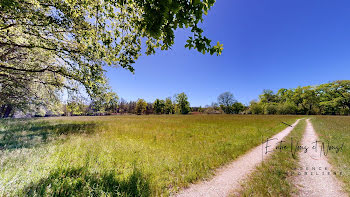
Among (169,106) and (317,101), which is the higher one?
(317,101)

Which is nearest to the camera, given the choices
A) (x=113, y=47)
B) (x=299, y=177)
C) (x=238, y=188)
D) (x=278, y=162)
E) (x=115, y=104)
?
(x=238, y=188)

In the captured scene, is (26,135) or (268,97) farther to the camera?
(268,97)

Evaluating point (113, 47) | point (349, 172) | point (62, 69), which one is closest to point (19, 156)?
point (113, 47)

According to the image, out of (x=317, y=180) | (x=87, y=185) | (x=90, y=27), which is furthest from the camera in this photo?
(x=90, y=27)

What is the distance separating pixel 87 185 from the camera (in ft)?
9.55

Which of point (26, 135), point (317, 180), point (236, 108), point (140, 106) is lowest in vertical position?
point (26, 135)

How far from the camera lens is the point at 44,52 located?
6723 mm

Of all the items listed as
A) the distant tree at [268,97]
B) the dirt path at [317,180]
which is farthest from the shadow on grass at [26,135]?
the distant tree at [268,97]

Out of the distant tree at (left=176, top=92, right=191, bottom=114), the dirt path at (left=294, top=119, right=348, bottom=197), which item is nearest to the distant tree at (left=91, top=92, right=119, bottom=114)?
the dirt path at (left=294, top=119, right=348, bottom=197)

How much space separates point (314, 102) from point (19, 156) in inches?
3798

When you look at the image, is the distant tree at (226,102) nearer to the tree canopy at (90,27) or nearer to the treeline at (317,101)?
the treeline at (317,101)

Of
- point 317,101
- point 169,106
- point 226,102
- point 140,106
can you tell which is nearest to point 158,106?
point 169,106

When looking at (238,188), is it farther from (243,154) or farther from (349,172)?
(349,172)

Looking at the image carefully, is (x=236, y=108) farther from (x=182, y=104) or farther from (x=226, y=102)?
(x=182, y=104)
